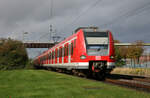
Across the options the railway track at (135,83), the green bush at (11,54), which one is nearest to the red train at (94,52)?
the railway track at (135,83)

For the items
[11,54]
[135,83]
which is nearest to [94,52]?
[135,83]

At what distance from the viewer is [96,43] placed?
1476 cm

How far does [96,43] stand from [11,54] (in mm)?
27214

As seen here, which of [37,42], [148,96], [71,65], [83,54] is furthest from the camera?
[37,42]

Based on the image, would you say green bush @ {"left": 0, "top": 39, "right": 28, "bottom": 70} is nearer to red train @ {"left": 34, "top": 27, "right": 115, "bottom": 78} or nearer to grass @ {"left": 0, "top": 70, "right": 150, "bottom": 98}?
red train @ {"left": 34, "top": 27, "right": 115, "bottom": 78}

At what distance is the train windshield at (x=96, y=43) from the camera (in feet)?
47.5

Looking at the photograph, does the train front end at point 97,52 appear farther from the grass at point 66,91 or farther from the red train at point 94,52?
the grass at point 66,91

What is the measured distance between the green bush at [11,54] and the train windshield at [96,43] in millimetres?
26460

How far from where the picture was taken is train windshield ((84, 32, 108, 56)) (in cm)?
1448

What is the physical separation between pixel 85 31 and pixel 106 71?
121 inches

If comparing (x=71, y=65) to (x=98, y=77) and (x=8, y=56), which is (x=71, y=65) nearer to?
(x=98, y=77)

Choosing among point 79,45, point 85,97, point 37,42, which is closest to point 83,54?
point 79,45

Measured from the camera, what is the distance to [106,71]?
1475 cm

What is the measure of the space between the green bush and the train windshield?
2646 cm
